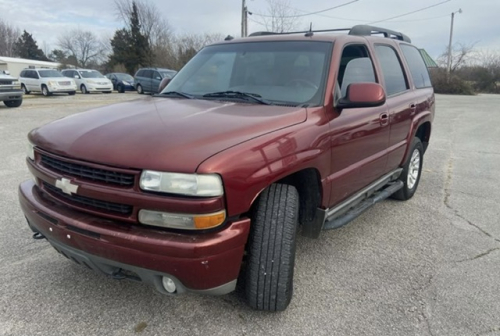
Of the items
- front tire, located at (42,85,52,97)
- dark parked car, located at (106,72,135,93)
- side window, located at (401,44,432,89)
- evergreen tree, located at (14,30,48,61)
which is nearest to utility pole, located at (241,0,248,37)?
dark parked car, located at (106,72,135,93)

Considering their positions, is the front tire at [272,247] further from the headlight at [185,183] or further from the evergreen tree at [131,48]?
the evergreen tree at [131,48]

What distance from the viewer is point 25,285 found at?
8.98ft

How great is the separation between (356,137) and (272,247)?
1.31 meters

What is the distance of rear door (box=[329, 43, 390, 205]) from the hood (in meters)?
0.46

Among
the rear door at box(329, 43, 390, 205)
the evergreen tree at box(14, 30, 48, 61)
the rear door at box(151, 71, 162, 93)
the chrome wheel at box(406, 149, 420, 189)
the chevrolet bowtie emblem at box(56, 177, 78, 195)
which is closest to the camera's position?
the chevrolet bowtie emblem at box(56, 177, 78, 195)

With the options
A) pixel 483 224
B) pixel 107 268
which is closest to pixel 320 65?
pixel 107 268

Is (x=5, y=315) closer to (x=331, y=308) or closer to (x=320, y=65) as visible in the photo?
(x=331, y=308)

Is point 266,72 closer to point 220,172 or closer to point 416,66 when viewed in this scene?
point 220,172

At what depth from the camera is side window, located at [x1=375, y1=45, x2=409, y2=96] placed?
3834 mm

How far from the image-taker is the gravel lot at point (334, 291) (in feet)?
7.70

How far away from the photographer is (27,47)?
70.6 metres

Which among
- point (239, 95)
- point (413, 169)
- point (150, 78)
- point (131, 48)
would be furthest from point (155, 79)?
point (131, 48)

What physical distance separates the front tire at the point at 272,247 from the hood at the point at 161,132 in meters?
0.42

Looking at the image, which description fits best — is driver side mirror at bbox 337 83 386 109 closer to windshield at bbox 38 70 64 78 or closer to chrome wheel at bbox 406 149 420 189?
chrome wheel at bbox 406 149 420 189
